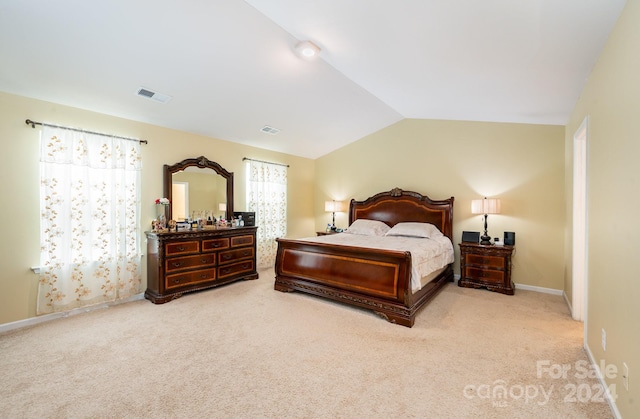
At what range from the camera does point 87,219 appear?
339 cm

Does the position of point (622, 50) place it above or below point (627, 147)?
above

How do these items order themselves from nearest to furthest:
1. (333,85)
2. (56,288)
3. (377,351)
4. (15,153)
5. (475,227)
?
(377,351) → (15,153) → (56,288) → (333,85) → (475,227)

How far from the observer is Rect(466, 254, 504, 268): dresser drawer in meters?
4.07

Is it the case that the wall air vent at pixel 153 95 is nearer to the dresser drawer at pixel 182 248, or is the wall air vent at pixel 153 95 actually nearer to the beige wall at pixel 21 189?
the beige wall at pixel 21 189

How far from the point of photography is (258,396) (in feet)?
6.26

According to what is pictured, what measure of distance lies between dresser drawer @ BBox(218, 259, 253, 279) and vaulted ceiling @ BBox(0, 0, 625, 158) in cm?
223

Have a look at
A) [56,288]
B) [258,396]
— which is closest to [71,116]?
[56,288]

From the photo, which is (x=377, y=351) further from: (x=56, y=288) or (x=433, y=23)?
(x=56, y=288)

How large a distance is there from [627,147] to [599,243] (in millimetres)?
847

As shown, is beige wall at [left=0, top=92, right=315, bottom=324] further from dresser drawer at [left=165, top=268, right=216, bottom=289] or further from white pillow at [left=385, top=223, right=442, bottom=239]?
white pillow at [left=385, top=223, right=442, bottom=239]

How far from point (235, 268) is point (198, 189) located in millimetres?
1401

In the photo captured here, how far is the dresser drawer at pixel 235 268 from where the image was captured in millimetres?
4379

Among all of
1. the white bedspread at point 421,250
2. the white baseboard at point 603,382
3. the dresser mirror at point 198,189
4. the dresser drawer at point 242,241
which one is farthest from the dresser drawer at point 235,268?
the white baseboard at point 603,382

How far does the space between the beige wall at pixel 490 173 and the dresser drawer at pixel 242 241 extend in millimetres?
2408
